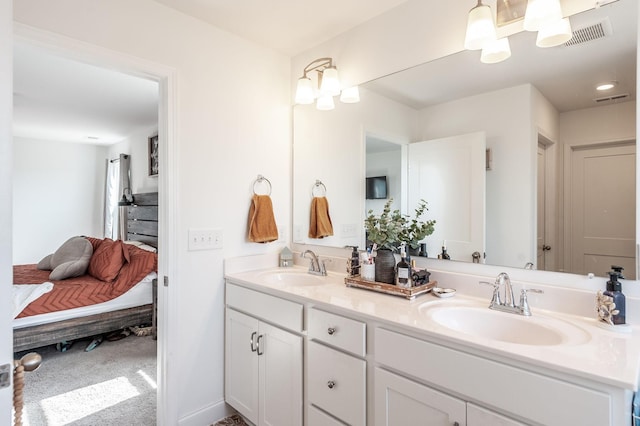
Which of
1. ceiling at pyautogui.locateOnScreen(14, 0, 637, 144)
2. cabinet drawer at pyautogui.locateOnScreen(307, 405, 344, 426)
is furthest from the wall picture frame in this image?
cabinet drawer at pyautogui.locateOnScreen(307, 405, 344, 426)

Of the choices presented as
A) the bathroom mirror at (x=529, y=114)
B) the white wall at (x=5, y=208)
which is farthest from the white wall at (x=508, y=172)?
the white wall at (x=5, y=208)

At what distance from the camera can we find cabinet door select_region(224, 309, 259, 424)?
6.00ft

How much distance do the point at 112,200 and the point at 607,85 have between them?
620 cm

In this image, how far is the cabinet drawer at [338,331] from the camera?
1340mm

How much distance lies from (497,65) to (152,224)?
4011 mm

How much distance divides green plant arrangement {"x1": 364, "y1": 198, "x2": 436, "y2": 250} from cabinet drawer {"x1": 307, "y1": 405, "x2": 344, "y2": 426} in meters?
0.80

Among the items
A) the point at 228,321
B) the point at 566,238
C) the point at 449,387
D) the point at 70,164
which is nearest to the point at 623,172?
the point at 566,238

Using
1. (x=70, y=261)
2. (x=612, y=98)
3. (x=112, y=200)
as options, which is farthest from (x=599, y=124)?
(x=112, y=200)

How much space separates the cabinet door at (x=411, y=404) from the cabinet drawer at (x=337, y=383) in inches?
3.3

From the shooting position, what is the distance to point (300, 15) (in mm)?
1899

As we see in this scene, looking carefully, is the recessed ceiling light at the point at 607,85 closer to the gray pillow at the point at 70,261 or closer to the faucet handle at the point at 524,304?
the faucet handle at the point at 524,304

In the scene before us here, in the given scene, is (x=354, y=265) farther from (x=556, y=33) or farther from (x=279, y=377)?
(x=556, y=33)

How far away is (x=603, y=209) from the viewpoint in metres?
1.32

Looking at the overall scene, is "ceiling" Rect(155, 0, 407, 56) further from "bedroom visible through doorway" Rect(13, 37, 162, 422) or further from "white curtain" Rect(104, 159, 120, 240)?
"white curtain" Rect(104, 159, 120, 240)
